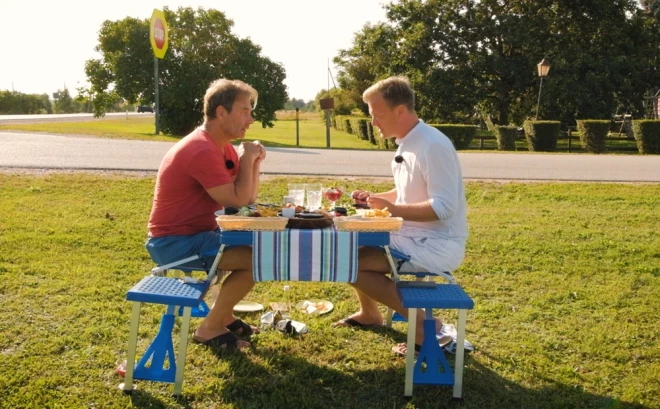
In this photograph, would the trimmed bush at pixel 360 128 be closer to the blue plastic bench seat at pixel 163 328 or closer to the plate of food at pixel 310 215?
the plate of food at pixel 310 215

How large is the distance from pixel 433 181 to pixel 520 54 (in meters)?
29.4

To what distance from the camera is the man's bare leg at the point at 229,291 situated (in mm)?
3656

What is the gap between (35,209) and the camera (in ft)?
25.6

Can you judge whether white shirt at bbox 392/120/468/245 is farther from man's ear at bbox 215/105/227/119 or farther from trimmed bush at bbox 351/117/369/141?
trimmed bush at bbox 351/117/369/141

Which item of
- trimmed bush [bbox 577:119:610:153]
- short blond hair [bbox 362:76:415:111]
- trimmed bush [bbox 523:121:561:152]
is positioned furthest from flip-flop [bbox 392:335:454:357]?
trimmed bush [bbox 523:121:561:152]

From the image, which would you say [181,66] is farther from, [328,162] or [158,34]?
[328,162]

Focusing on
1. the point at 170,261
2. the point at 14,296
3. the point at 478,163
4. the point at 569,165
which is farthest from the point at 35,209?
the point at 569,165

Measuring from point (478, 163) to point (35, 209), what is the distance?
8.98 metres

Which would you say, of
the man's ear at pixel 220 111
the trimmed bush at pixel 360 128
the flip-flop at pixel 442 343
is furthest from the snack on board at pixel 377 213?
the trimmed bush at pixel 360 128

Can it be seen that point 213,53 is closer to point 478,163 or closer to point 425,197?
point 478,163

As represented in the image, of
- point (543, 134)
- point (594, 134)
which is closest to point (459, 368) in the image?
point (594, 134)

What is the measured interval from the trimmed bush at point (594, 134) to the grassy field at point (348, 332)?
49.4ft

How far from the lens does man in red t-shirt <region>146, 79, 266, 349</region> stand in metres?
3.73

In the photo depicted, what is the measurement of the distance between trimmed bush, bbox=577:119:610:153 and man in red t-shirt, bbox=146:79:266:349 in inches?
787
